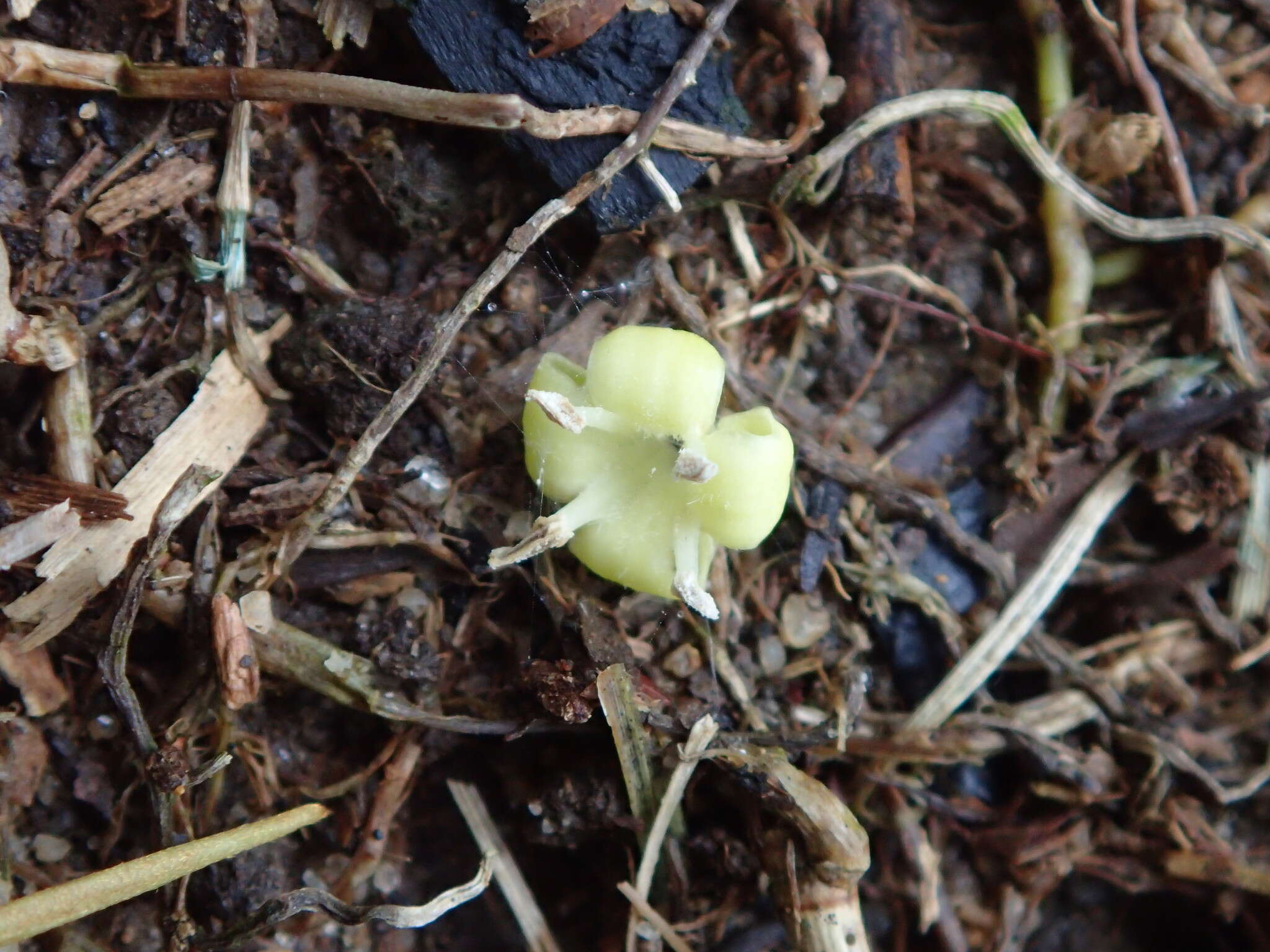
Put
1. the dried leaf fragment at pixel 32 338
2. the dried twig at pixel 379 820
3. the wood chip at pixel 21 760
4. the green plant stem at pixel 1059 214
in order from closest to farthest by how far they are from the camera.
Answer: the dried leaf fragment at pixel 32 338
the wood chip at pixel 21 760
the dried twig at pixel 379 820
the green plant stem at pixel 1059 214

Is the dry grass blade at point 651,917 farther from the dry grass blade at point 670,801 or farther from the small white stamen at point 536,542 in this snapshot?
the small white stamen at point 536,542

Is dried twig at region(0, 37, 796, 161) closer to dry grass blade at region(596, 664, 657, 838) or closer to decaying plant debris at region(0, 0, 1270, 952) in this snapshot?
decaying plant debris at region(0, 0, 1270, 952)

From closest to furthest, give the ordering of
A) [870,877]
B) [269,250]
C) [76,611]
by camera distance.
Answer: [76,611]
[269,250]
[870,877]

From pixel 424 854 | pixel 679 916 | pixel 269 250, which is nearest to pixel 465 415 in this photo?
pixel 269 250

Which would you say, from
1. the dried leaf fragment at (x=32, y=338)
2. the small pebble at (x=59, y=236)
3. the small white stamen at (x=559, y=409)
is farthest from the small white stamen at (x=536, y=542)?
the small pebble at (x=59, y=236)

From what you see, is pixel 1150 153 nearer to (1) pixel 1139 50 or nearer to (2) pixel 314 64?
(1) pixel 1139 50

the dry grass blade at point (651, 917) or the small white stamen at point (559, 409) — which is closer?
the small white stamen at point (559, 409)

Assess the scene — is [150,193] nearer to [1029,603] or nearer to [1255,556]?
[1029,603]

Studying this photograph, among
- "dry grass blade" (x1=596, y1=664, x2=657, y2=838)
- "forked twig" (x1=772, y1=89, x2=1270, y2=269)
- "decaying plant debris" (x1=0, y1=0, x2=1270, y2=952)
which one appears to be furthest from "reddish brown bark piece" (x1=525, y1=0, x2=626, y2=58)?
"dry grass blade" (x1=596, y1=664, x2=657, y2=838)
